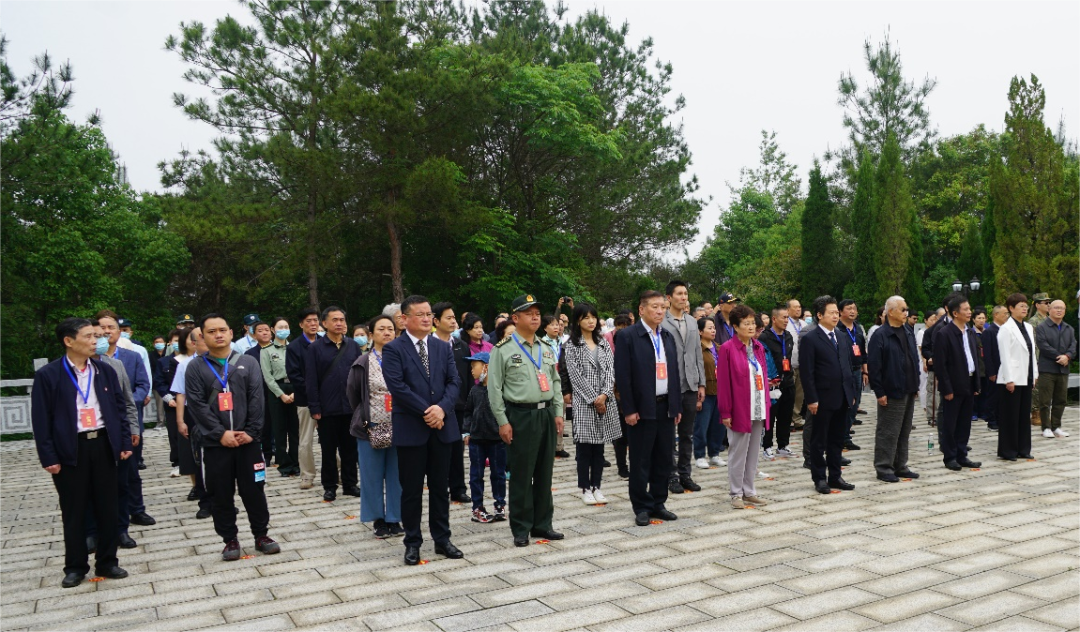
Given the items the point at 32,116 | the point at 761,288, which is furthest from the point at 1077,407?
the point at 761,288

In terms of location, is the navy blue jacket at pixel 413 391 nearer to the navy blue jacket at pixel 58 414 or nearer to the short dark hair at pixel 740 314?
the navy blue jacket at pixel 58 414

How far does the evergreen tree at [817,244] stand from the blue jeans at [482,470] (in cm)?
2781

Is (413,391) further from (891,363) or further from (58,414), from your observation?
(891,363)

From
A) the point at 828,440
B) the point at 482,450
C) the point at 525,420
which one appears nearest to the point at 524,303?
the point at 525,420

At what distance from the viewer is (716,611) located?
445 centimetres

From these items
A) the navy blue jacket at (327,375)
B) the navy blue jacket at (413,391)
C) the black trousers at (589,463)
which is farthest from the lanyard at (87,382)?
the black trousers at (589,463)

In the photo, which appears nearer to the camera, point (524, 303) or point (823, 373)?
point (524, 303)

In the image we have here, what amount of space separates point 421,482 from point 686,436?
10.6ft

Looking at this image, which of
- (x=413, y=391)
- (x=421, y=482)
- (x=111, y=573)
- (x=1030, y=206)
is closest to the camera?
(x=111, y=573)

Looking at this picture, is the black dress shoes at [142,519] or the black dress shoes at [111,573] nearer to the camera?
the black dress shoes at [111,573]

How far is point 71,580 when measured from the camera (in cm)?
541

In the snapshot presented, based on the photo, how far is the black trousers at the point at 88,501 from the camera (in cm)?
548

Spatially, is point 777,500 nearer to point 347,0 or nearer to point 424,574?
point 424,574

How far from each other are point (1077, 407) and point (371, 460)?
1337cm
